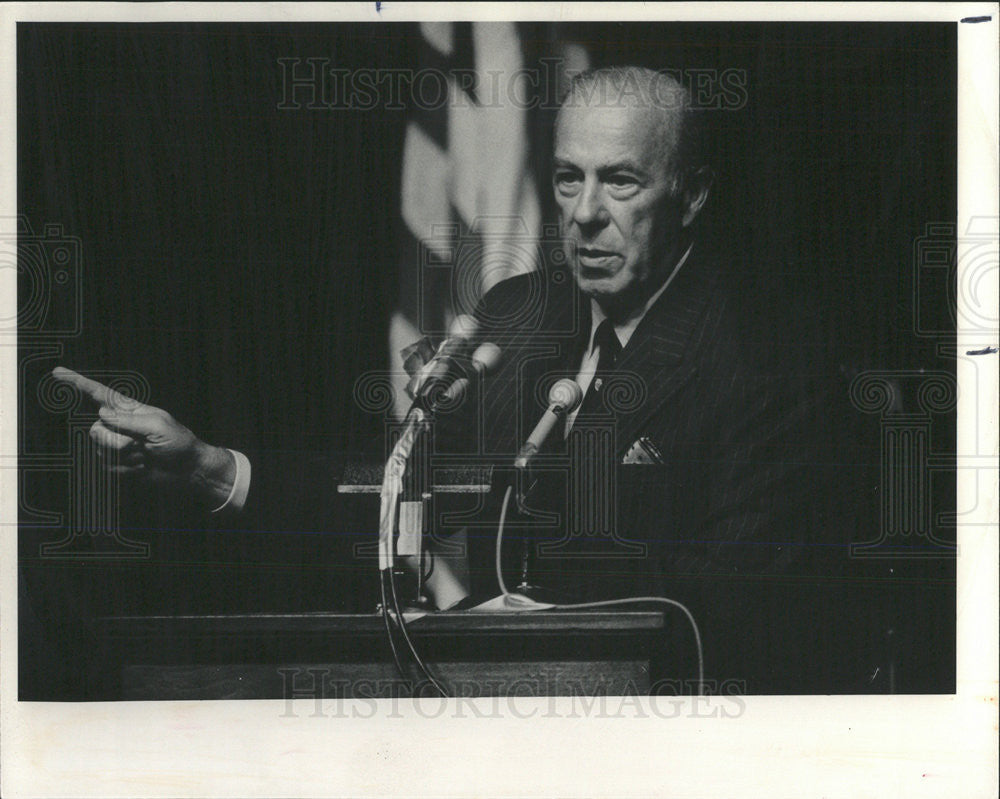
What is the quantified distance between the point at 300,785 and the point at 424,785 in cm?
22

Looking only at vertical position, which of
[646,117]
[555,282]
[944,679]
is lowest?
[944,679]

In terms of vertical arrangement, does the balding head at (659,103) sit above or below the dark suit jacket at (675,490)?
above

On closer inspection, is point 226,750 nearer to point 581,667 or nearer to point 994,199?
point 581,667

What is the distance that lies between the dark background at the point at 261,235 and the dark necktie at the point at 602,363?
0.78ft

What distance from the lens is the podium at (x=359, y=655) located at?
1713mm

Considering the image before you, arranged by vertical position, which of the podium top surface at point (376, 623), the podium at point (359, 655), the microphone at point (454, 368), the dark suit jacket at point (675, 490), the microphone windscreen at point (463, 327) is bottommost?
the podium at point (359, 655)

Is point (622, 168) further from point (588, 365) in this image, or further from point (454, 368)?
point (454, 368)

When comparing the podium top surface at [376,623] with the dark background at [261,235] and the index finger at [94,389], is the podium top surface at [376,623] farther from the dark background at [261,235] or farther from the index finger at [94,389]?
the index finger at [94,389]

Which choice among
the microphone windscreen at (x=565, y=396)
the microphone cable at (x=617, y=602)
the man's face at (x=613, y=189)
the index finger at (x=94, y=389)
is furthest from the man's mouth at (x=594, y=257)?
the index finger at (x=94, y=389)

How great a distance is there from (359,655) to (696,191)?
1024mm

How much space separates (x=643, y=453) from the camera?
1.72 metres

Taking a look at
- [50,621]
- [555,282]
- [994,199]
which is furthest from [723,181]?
[50,621]

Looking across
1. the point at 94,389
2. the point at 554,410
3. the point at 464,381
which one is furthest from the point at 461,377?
the point at 94,389

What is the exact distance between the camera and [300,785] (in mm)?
1721
